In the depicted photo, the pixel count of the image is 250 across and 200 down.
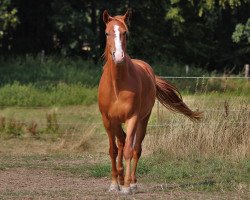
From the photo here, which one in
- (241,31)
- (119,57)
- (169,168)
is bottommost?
(241,31)

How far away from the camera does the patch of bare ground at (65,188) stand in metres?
8.38

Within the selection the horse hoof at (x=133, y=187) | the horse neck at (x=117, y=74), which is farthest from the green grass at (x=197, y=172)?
the horse neck at (x=117, y=74)

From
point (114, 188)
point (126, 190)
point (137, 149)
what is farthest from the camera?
point (137, 149)

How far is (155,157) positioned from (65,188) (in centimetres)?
302

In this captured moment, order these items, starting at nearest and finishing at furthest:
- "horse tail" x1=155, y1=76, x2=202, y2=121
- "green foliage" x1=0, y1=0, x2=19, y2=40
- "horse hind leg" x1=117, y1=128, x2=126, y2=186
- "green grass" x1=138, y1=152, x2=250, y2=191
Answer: "horse hind leg" x1=117, y1=128, x2=126, y2=186
"green grass" x1=138, y1=152, x2=250, y2=191
"horse tail" x1=155, y1=76, x2=202, y2=121
"green foliage" x1=0, y1=0, x2=19, y2=40

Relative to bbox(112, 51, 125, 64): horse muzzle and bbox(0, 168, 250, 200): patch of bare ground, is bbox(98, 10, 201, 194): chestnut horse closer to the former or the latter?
bbox(112, 51, 125, 64): horse muzzle

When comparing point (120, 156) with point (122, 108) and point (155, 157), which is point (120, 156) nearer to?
point (122, 108)

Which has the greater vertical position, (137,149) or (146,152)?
(137,149)

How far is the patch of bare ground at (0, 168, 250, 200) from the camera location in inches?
330

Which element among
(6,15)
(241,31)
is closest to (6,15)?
(6,15)

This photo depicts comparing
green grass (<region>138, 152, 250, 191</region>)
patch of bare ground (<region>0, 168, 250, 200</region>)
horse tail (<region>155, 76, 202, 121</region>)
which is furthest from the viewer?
horse tail (<region>155, 76, 202, 121</region>)

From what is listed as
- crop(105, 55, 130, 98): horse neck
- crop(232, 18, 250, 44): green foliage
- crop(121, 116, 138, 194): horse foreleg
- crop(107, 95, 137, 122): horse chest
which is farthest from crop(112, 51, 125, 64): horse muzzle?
crop(232, 18, 250, 44): green foliage

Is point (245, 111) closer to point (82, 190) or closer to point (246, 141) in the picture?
point (246, 141)

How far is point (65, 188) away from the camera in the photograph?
9.41 meters
